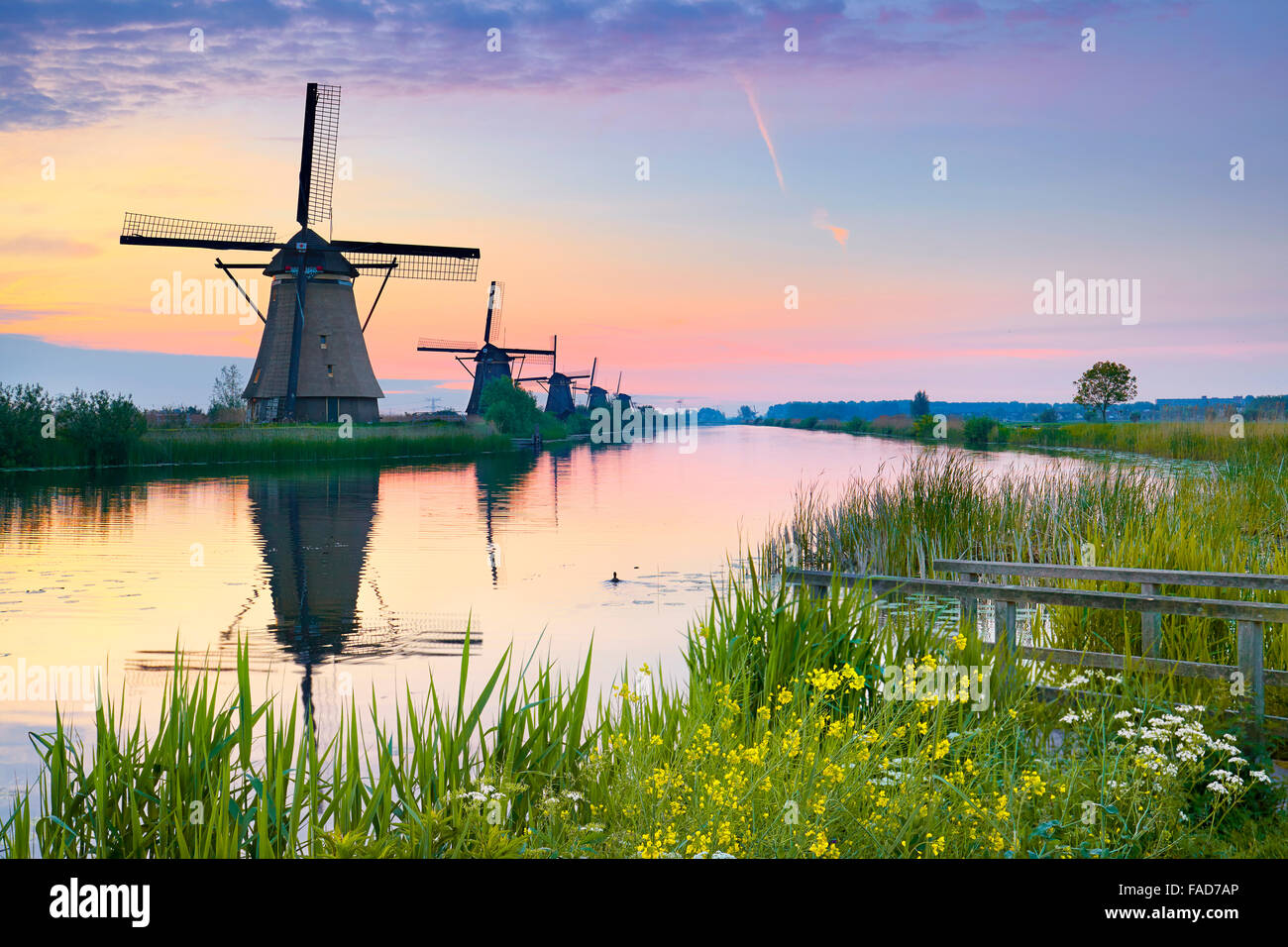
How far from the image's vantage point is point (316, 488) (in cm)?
2977

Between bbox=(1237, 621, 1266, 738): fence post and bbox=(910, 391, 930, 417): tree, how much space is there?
256 ft

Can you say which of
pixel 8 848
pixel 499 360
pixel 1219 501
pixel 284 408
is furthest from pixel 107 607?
pixel 499 360

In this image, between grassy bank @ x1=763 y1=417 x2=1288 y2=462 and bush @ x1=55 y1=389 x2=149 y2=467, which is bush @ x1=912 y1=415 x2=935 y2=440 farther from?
bush @ x1=55 y1=389 x2=149 y2=467

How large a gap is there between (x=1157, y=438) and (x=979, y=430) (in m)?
32.3

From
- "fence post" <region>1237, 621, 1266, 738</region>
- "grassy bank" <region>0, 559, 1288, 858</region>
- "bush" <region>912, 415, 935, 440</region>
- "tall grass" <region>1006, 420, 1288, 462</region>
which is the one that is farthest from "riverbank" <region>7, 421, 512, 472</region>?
"fence post" <region>1237, 621, 1266, 738</region>

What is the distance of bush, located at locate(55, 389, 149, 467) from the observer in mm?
34844

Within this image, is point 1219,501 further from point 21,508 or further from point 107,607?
point 21,508

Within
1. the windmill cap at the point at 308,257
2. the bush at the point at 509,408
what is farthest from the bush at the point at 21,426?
the bush at the point at 509,408

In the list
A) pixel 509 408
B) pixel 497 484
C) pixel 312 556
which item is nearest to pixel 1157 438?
pixel 497 484

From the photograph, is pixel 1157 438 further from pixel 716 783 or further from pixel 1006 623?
pixel 716 783

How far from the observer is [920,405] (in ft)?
278

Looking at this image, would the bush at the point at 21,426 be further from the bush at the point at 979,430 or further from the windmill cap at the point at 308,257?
the bush at the point at 979,430

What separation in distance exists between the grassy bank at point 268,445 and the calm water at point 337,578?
582 cm

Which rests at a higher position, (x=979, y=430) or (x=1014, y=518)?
(x=979, y=430)
